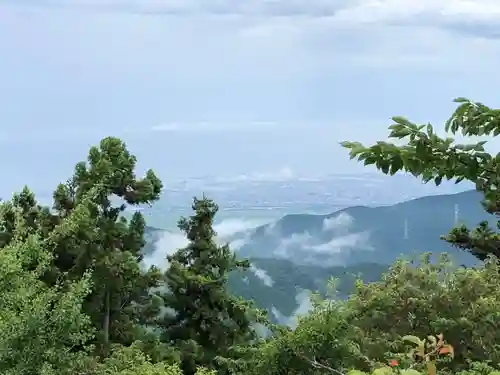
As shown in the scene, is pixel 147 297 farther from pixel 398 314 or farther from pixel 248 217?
pixel 248 217

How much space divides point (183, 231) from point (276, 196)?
18.4m

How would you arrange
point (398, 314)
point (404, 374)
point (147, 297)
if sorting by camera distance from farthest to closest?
1. point (147, 297)
2. point (398, 314)
3. point (404, 374)

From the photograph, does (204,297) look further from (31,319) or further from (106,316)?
(31,319)

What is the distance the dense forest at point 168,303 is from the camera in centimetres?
543

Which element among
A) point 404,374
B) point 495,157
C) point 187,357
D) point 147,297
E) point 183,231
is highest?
point 495,157

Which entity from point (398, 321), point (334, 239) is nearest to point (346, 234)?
point (334, 239)

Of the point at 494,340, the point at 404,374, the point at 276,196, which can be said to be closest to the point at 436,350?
the point at 404,374

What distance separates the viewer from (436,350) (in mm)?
1365

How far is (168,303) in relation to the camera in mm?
A: 9547

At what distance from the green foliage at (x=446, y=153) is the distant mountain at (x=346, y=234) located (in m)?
21.0

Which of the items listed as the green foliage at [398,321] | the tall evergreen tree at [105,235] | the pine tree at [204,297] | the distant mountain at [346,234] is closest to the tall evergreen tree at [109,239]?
the tall evergreen tree at [105,235]

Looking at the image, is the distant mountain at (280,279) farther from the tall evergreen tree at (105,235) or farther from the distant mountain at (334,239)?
the tall evergreen tree at (105,235)

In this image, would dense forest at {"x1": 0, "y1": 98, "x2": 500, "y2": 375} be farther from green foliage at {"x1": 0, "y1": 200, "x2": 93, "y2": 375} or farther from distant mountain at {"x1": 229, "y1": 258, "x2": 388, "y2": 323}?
distant mountain at {"x1": 229, "y1": 258, "x2": 388, "y2": 323}

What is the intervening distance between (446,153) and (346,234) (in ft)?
82.8
